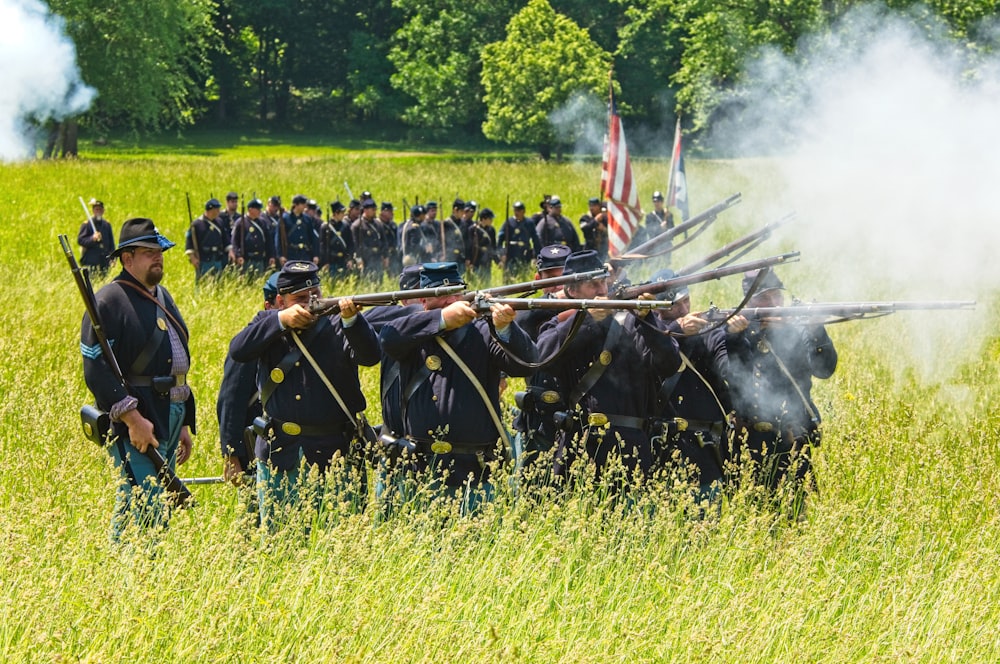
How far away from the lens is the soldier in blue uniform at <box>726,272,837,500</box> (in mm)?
6895

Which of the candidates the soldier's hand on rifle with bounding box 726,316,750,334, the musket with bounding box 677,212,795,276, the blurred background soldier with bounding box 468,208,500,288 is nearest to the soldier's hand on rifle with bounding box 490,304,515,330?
the musket with bounding box 677,212,795,276

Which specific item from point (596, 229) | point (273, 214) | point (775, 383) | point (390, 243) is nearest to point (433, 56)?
point (596, 229)

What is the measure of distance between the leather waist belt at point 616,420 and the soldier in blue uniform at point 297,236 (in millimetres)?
13564

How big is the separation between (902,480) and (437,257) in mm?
12710

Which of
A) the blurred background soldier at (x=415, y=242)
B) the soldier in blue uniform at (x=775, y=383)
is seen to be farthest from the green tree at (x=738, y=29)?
the blurred background soldier at (x=415, y=242)

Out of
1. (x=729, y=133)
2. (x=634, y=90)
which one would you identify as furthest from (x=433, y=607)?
(x=634, y=90)

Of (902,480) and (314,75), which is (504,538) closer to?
(902,480)

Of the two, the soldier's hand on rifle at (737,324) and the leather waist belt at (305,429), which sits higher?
the soldier's hand on rifle at (737,324)

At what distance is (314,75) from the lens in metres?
74.4

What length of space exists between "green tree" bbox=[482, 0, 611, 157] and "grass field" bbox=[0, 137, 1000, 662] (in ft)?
131

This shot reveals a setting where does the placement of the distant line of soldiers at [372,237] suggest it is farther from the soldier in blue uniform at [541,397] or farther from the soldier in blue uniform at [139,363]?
the soldier in blue uniform at [139,363]

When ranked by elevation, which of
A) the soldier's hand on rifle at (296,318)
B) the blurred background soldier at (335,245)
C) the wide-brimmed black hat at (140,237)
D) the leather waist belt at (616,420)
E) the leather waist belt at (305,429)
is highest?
the wide-brimmed black hat at (140,237)

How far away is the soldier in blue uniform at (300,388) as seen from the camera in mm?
6242

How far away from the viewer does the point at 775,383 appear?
695 cm
